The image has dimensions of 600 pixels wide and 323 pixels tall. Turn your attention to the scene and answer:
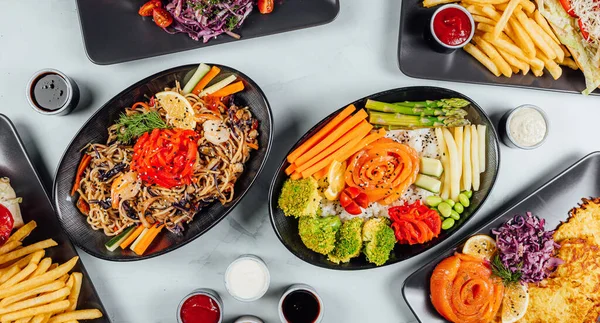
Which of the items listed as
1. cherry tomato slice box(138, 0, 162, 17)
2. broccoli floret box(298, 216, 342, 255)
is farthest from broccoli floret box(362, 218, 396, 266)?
cherry tomato slice box(138, 0, 162, 17)

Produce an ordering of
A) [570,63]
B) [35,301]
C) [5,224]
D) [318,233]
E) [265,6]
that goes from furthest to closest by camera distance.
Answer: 1. [570,63]
2. [265,6]
3. [318,233]
4. [5,224]
5. [35,301]

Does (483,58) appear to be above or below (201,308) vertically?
above

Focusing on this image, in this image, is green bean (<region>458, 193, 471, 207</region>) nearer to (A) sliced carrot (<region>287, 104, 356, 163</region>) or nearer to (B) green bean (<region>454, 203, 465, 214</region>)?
(B) green bean (<region>454, 203, 465, 214</region>)

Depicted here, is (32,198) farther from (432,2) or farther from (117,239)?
(432,2)

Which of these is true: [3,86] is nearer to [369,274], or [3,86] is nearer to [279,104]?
[279,104]

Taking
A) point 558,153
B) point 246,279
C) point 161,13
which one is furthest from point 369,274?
point 161,13

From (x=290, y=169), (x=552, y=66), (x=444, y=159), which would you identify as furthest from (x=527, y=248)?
(x=290, y=169)
